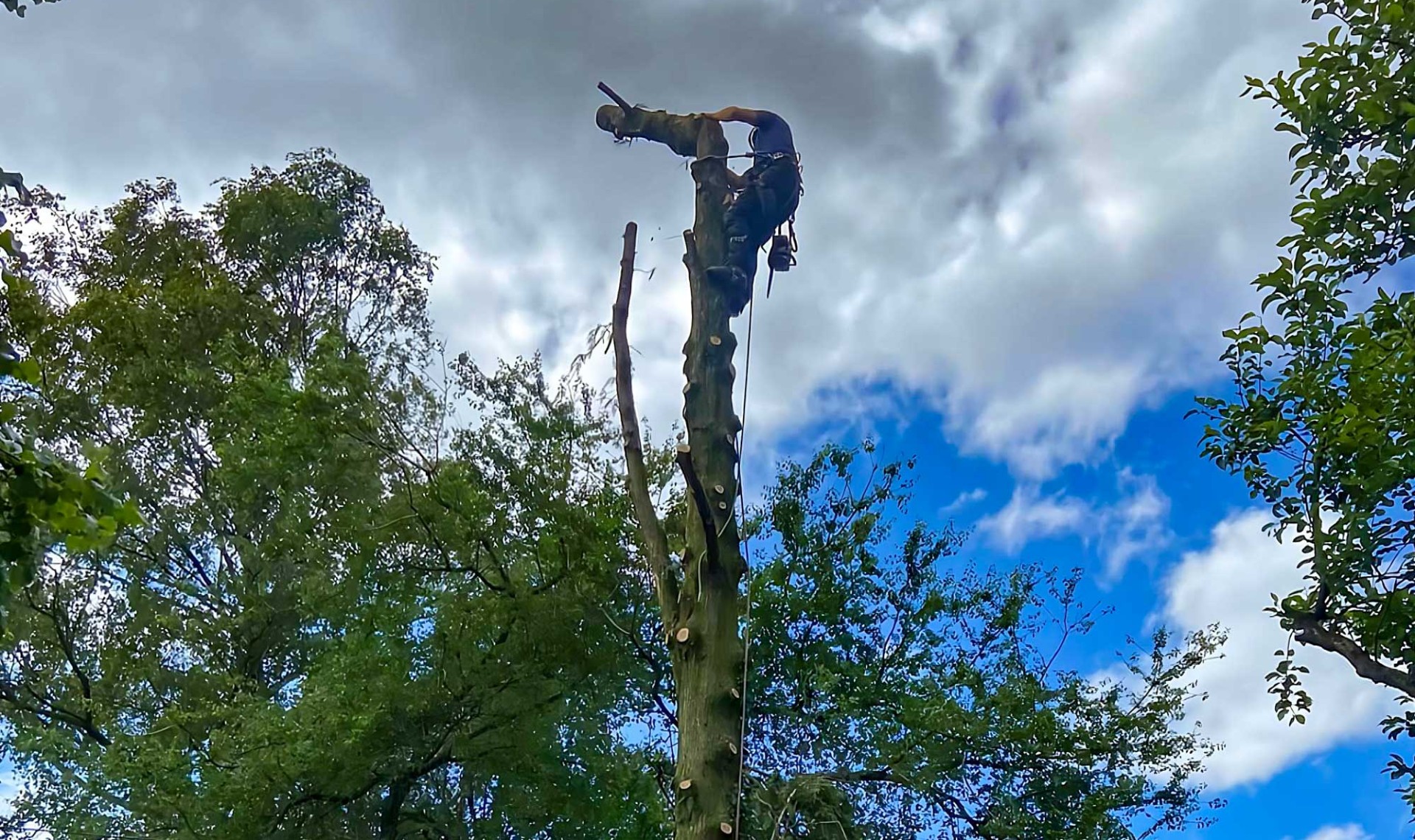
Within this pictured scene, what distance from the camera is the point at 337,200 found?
10750 mm

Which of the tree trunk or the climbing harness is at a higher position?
the climbing harness

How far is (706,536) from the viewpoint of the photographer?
146 inches

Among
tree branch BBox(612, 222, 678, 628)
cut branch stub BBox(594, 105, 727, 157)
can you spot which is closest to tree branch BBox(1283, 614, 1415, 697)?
tree branch BBox(612, 222, 678, 628)

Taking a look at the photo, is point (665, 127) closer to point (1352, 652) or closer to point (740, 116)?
point (740, 116)

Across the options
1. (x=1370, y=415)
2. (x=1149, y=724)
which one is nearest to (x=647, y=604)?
(x=1149, y=724)

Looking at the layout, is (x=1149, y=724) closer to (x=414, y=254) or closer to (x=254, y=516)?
(x=254, y=516)

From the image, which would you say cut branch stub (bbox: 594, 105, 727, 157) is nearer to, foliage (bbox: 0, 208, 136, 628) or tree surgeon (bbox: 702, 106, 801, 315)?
tree surgeon (bbox: 702, 106, 801, 315)

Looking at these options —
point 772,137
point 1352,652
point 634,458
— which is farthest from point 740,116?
point 1352,652

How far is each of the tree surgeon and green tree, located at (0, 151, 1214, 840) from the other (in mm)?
2328

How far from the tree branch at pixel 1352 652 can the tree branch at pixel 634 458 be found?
248 cm

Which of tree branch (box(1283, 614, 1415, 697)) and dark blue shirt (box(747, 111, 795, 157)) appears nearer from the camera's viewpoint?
tree branch (box(1283, 614, 1415, 697))

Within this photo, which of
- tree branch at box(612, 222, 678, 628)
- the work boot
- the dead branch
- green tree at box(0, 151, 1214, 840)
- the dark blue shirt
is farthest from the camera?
green tree at box(0, 151, 1214, 840)

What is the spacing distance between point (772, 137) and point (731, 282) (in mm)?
711

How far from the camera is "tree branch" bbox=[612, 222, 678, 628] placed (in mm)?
3859
